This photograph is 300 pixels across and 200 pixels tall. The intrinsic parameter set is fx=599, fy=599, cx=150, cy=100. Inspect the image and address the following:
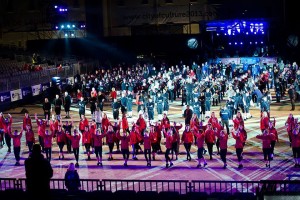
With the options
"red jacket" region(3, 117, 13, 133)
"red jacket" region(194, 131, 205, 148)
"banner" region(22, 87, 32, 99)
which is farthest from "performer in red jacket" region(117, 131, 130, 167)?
"banner" region(22, 87, 32, 99)

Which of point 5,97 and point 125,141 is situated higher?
point 5,97

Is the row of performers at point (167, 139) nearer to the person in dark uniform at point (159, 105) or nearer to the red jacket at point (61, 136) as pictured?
the red jacket at point (61, 136)

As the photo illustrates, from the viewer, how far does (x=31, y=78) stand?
40.6 m

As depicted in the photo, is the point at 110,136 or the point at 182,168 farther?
the point at 110,136

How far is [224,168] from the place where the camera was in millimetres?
20594

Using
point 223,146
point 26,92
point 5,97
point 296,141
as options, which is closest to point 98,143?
point 223,146

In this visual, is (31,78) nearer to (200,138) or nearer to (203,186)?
(200,138)

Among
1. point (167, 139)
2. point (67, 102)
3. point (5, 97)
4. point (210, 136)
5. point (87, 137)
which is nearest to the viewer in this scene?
point (167, 139)

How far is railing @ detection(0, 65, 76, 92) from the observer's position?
1502 inches

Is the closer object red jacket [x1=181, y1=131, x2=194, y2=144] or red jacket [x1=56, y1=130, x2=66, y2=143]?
red jacket [x1=181, y1=131, x2=194, y2=144]

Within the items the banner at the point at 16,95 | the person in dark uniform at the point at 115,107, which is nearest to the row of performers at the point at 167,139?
the person in dark uniform at the point at 115,107

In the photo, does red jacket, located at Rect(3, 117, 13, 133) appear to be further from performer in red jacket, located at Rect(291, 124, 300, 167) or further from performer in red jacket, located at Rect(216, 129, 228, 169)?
performer in red jacket, located at Rect(291, 124, 300, 167)

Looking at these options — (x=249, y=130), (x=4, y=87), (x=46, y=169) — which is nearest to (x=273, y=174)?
(x=249, y=130)

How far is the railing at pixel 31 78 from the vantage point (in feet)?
125
